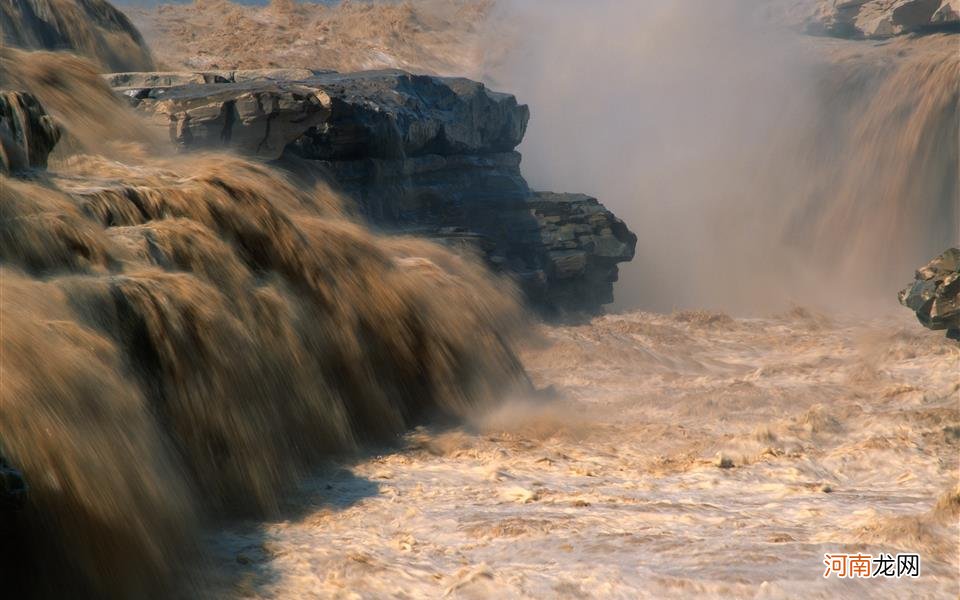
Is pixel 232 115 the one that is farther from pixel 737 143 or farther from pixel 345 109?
pixel 737 143

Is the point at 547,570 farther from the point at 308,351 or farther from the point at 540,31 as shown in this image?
the point at 540,31

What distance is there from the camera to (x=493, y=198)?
1129cm

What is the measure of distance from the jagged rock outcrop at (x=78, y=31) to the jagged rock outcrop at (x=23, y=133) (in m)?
4.06

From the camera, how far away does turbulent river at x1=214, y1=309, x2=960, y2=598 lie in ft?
10.7

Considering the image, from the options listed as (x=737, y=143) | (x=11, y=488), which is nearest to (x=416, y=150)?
(x=11, y=488)

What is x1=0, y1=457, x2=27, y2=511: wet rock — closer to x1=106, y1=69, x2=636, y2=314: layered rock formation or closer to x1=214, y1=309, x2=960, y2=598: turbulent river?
x1=214, y1=309, x2=960, y2=598: turbulent river

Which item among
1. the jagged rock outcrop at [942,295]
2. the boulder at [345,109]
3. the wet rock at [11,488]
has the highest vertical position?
the boulder at [345,109]

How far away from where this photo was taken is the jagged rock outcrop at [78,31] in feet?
29.7

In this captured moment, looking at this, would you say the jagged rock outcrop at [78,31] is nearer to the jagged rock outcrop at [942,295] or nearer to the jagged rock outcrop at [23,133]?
the jagged rock outcrop at [23,133]

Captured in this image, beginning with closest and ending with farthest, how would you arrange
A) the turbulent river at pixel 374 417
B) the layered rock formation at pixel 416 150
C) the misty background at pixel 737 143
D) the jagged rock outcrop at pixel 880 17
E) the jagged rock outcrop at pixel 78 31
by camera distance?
the turbulent river at pixel 374 417, the layered rock formation at pixel 416 150, the jagged rock outcrop at pixel 78 31, the misty background at pixel 737 143, the jagged rock outcrop at pixel 880 17

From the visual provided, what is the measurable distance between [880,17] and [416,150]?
1168cm

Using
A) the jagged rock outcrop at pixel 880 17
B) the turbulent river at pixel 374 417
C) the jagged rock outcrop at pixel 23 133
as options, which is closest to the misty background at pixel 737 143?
the jagged rock outcrop at pixel 880 17

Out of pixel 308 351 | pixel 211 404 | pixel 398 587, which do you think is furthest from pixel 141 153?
pixel 398 587

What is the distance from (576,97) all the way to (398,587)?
1823cm
